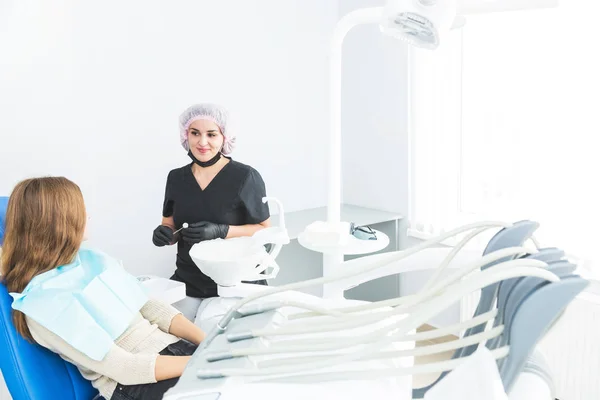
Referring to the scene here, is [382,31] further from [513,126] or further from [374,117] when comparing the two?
[374,117]

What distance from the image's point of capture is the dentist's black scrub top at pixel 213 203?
2123mm

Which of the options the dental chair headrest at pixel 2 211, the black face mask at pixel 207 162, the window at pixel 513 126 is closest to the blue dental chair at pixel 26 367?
the dental chair headrest at pixel 2 211

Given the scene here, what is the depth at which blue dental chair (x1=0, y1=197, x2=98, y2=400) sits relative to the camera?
1.26 metres

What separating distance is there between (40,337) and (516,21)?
2.11 m

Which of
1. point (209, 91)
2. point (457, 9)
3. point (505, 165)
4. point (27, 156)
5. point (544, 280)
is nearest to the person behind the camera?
point (544, 280)

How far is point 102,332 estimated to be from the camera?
1.34 metres

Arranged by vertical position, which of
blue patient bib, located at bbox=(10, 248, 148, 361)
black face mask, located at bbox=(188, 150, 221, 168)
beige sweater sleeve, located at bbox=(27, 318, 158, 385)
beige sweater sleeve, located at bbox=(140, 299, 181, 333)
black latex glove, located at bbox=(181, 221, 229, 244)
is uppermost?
black face mask, located at bbox=(188, 150, 221, 168)

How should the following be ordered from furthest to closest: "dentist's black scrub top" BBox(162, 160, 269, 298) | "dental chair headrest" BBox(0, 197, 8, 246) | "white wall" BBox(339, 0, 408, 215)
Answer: "white wall" BBox(339, 0, 408, 215) < "dentist's black scrub top" BBox(162, 160, 269, 298) < "dental chair headrest" BBox(0, 197, 8, 246)

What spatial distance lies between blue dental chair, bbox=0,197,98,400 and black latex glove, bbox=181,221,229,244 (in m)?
0.70

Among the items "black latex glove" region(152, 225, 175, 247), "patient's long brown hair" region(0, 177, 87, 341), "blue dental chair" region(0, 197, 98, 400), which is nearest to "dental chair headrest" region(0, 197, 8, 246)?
"patient's long brown hair" region(0, 177, 87, 341)

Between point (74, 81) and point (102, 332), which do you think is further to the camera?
point (74, 81)

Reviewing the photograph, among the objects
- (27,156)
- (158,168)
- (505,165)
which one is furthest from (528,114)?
(27,156)

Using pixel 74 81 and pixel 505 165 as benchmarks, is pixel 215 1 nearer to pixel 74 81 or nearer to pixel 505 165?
pixel 74 81

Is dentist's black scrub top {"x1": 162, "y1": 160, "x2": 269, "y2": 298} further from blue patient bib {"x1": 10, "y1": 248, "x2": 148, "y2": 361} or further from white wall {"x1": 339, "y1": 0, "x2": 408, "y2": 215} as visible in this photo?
white wall {"x1": 339, "y1": 0, "x2": 408, "y2": 215}
